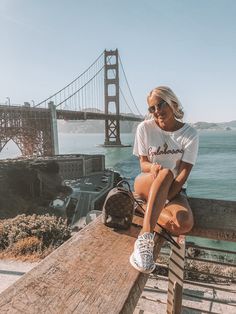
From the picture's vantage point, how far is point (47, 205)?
1241 inches

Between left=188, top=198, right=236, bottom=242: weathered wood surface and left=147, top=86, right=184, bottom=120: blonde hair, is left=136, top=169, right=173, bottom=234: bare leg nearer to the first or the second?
left=188, top=198, right=236, bottom=242: weathered wood surface

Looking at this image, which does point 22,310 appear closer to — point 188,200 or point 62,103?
point 188,200

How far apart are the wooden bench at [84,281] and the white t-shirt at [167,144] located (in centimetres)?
81

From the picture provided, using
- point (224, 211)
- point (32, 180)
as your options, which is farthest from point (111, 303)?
point (32, 180)

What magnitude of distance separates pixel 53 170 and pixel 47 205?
8065 mm

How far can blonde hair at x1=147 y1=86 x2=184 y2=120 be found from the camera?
2473 millimetres

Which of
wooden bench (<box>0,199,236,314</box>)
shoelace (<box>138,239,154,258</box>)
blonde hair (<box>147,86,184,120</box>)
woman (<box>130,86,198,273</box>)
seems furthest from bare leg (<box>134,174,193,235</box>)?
blonde hair (<box>147,86,184,120</box>)

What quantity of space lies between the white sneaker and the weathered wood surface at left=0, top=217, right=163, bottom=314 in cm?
3

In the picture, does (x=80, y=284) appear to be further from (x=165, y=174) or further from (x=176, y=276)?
(x=176, y=276)

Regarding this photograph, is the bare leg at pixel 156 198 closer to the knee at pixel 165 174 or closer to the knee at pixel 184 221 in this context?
the knee at pixel 165 174

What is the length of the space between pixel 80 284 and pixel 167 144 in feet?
5.16

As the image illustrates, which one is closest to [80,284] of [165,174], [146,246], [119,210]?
[146,246]

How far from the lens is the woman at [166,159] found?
7.08 feet

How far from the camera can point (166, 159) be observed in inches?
103
